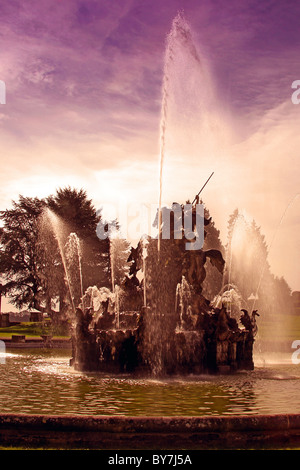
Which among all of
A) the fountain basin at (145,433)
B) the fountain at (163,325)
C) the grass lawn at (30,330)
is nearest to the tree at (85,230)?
the grass lawn at (30,330)

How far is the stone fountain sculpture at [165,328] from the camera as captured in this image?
1869 centimetres

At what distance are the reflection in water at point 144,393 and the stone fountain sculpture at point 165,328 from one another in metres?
0.72

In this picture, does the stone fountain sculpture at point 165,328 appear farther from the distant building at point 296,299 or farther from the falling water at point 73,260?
the distant building at point 296,299

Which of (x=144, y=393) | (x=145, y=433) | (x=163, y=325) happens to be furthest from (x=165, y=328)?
(x=145, y=433)

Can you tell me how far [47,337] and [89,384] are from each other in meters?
19.0

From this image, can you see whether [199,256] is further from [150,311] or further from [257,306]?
[257,306]

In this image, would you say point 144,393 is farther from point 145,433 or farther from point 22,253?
point 22,253

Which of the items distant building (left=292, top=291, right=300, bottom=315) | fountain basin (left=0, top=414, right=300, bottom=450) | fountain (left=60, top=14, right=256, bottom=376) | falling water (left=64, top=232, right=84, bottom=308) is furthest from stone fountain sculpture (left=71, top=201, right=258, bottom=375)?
distant building (left=292, top=291, right=300, bottom=315)

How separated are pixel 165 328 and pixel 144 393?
538 centimetres

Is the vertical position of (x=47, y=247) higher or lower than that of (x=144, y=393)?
higher

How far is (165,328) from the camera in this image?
1911cm

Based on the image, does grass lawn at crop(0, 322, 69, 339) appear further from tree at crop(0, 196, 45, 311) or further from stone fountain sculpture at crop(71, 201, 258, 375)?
stone fountain sculpture at crop(71, 201, 258, 375)
